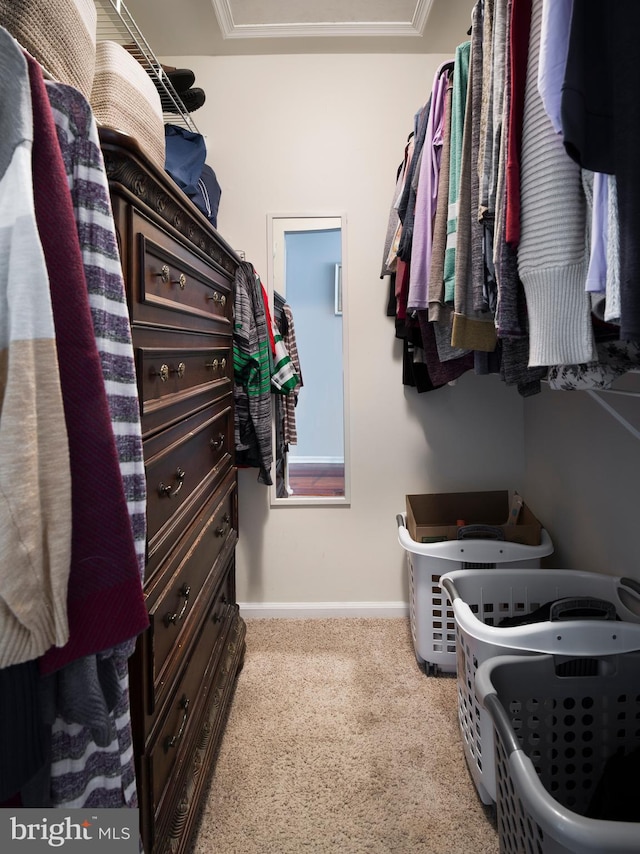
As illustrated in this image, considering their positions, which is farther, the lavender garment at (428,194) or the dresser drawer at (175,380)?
the lavender garment at (428,194)

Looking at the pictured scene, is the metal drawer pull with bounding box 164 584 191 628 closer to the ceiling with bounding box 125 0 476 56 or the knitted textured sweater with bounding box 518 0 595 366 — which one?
the knitted textured sweater with bounding box 518 0 595 366

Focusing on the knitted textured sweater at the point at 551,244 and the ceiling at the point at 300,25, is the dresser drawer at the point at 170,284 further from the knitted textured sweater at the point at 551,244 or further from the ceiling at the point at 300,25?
the ceiling at the point at 300,25

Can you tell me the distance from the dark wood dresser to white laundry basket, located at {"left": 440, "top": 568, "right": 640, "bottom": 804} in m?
0.67

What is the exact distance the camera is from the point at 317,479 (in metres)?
2.24

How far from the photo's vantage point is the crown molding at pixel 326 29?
194cm

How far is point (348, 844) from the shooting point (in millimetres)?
1147

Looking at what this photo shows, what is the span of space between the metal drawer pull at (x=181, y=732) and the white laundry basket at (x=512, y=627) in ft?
2.18

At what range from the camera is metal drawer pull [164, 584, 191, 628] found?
98cm

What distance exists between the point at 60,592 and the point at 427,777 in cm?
127

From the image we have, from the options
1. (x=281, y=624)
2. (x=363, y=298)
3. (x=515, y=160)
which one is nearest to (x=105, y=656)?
(x=515, y=160)

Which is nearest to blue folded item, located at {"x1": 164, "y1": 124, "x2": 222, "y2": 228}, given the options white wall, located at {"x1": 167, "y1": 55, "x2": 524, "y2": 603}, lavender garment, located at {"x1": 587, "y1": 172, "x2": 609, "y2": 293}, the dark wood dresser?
the dark wood dresser

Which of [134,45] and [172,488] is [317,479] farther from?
[134,45]

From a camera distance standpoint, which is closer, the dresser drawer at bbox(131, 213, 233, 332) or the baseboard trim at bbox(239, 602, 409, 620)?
the dresser drawer at bbox(131, 213, 233, 332)

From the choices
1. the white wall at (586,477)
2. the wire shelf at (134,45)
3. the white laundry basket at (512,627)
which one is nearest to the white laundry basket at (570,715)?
the white laundry basket at (512,627)
